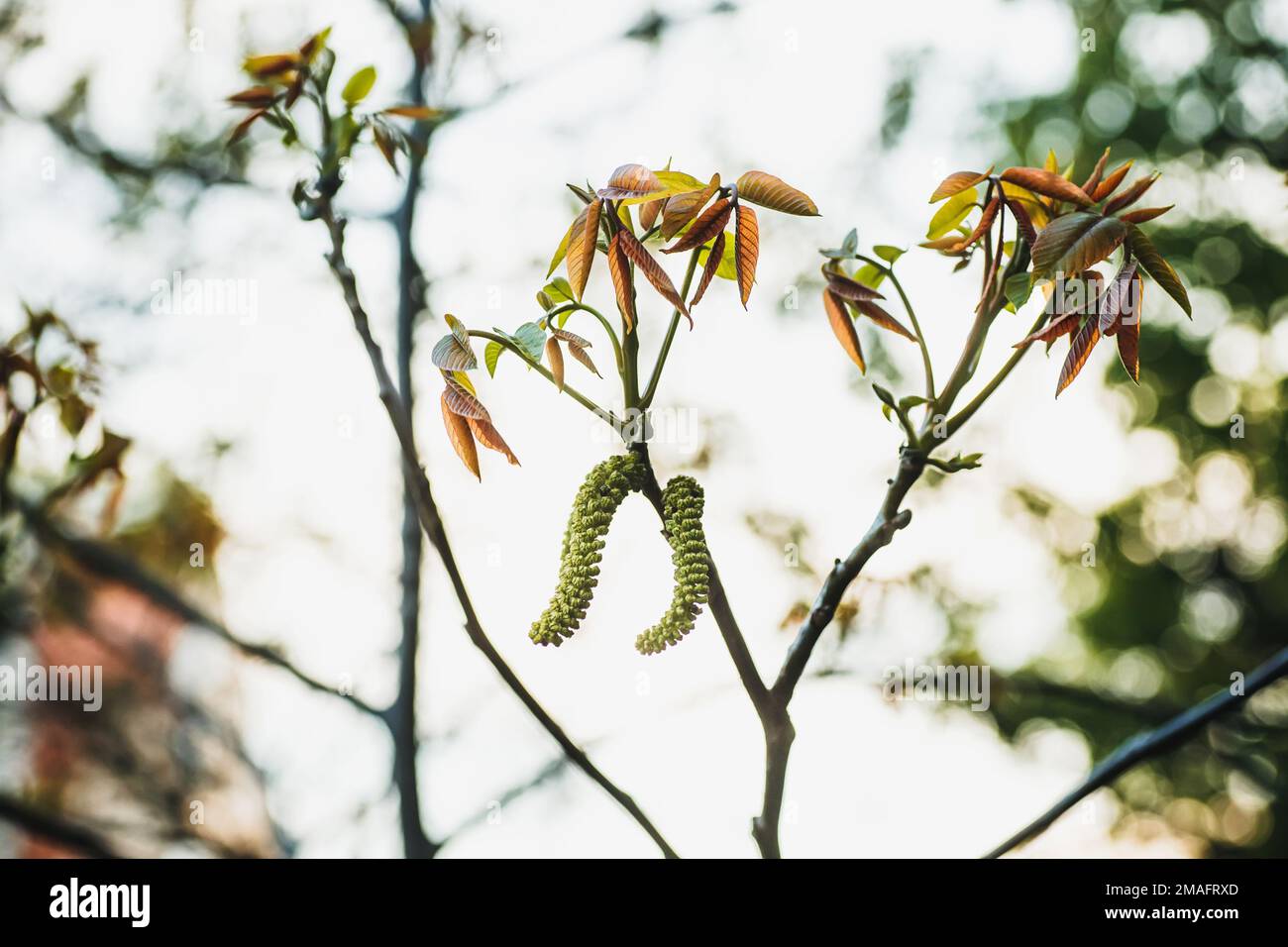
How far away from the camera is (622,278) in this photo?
3.09 ft

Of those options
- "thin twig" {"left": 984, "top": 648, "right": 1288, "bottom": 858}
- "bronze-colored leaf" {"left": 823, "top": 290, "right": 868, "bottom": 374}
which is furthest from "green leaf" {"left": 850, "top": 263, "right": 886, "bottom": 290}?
"thin twig" {"left": 984, "top": 648, "right": 1288, "bottom": 858}

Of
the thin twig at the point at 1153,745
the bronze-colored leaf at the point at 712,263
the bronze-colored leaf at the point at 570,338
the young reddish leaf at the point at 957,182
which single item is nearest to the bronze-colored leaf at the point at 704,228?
the bronze-colored leaf at the point at 712,263

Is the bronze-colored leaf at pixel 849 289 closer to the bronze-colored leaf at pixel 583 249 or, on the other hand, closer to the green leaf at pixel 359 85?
the bronze-colored leaf at pixel 583 249

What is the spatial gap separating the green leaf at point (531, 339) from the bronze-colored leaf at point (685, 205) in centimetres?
16

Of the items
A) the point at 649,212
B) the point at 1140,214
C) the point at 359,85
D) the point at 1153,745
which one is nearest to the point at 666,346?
the point at 649,212

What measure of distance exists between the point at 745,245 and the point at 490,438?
0.33 m

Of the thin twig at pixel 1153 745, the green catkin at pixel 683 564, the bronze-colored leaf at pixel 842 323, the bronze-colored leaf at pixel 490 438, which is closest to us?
the green catkin at pixel 683 564

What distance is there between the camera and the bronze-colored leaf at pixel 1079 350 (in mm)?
988

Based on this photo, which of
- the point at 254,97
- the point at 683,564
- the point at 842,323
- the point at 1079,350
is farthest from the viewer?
the point at 254,97

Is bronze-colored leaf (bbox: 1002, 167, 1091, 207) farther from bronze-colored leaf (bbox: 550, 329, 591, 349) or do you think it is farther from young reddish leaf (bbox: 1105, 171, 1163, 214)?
bronze-colored leaf (bbox: 550, 329, 591, 349)

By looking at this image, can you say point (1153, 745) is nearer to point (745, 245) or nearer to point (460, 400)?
point (745, 245)

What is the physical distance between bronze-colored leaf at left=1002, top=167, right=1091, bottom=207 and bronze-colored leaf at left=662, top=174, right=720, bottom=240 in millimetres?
310

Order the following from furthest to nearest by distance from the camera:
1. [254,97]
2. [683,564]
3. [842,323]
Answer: [254,97] → [842,323] → [683,564]
